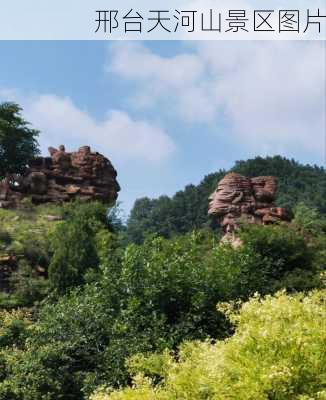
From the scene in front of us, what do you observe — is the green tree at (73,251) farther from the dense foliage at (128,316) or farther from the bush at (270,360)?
the bush at (270,360)

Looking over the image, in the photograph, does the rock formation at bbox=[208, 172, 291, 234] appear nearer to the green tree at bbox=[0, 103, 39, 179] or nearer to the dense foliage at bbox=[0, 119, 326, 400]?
the dense foliage at bbox=[0, 119, 326, 400]

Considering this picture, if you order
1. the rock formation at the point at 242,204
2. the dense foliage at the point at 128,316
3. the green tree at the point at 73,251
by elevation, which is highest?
the rock formation at the point at 242,204

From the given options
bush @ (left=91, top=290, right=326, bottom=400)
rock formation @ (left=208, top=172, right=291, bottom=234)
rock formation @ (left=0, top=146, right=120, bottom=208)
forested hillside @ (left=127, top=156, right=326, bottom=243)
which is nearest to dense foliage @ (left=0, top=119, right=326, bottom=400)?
bush @ (left=91, top=290, right=326, bottom=400)

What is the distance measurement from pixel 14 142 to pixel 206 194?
39.4 metres

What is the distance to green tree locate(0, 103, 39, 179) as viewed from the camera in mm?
38500

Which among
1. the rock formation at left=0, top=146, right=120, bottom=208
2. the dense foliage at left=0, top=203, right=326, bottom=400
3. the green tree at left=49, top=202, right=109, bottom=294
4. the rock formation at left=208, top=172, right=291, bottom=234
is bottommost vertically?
the dense foliage at left=0, top=203, right=326, bottom=400

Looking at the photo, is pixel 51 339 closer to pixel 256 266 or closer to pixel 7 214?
pixel 256 266

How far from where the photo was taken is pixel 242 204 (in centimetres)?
2830

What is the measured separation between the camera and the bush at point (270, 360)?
9156 millimetres

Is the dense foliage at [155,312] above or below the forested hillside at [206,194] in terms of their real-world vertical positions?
below

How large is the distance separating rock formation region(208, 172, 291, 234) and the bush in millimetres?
17010

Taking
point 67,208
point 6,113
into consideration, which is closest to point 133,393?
point 67,208

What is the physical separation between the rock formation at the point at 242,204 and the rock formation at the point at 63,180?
312 inches

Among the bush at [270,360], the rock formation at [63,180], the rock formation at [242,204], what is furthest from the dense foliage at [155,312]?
the rock formation at [63,180]
